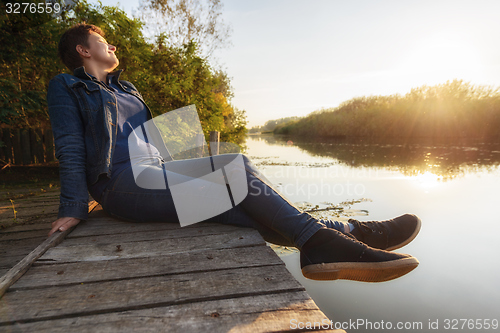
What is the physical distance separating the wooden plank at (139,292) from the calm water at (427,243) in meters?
1.53

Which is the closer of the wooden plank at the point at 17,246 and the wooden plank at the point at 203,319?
the wooden plank at the point at 203,319

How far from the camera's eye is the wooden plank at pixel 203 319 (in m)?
0.73

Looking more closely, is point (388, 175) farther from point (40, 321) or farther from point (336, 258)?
point (40, 321)

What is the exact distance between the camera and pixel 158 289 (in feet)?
3.03

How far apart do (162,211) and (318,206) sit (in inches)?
128

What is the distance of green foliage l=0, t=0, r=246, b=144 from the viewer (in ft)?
16.8

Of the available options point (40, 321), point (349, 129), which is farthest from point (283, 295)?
A: point (349, 129)

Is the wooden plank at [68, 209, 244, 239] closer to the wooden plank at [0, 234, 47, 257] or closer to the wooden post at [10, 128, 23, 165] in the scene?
the wooden plank at [0, 234, 47, 257]

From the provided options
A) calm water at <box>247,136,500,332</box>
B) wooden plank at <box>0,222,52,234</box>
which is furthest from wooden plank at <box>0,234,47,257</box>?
calm water at <box>247,136,500,332</box>

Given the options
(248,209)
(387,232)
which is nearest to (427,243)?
(387,232)

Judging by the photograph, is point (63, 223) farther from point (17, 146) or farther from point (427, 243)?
point (17, 146)

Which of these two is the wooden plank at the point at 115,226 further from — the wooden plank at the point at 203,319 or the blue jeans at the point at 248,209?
the wooden plank at the point at 203,319

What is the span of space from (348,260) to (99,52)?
213cm

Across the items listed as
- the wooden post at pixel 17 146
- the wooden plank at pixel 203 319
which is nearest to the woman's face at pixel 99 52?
the wooden plank at pixel 203 319
